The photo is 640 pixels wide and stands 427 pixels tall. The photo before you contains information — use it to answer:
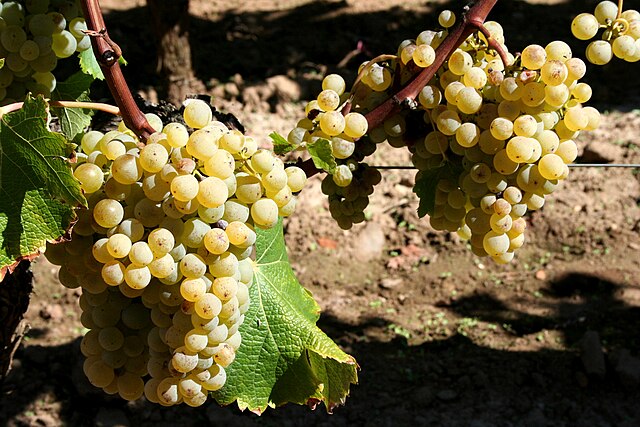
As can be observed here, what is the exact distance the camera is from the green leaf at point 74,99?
136cm

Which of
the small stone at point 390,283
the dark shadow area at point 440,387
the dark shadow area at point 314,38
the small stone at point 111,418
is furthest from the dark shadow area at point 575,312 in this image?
the dark shadow area at point 314,38

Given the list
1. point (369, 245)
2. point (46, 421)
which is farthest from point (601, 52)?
point (369, 245)

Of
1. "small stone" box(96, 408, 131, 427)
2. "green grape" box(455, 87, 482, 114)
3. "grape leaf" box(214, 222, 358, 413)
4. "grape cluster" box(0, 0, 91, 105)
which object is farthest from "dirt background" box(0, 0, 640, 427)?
"green grape" box(455, 87, 482, 114)

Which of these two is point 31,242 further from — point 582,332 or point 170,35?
point 170,35

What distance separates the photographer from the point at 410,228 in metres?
4.28

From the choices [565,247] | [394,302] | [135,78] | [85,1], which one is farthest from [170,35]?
[85,1]

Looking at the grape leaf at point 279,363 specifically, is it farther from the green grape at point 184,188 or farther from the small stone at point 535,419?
the small stone at point 535,419

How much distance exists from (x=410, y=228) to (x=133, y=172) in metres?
3.45

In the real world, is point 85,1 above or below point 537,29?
above

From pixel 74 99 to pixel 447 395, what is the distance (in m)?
2.25

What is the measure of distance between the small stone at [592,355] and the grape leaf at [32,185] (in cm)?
280

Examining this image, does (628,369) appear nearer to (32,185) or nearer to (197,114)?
(197,114)

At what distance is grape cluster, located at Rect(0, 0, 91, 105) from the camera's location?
120 centimetres

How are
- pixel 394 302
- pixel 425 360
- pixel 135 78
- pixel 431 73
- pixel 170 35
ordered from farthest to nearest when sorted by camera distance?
pixel 135 78, pixel 170 35, pixel 394 302, pixel 425 360, pixel 431 73
